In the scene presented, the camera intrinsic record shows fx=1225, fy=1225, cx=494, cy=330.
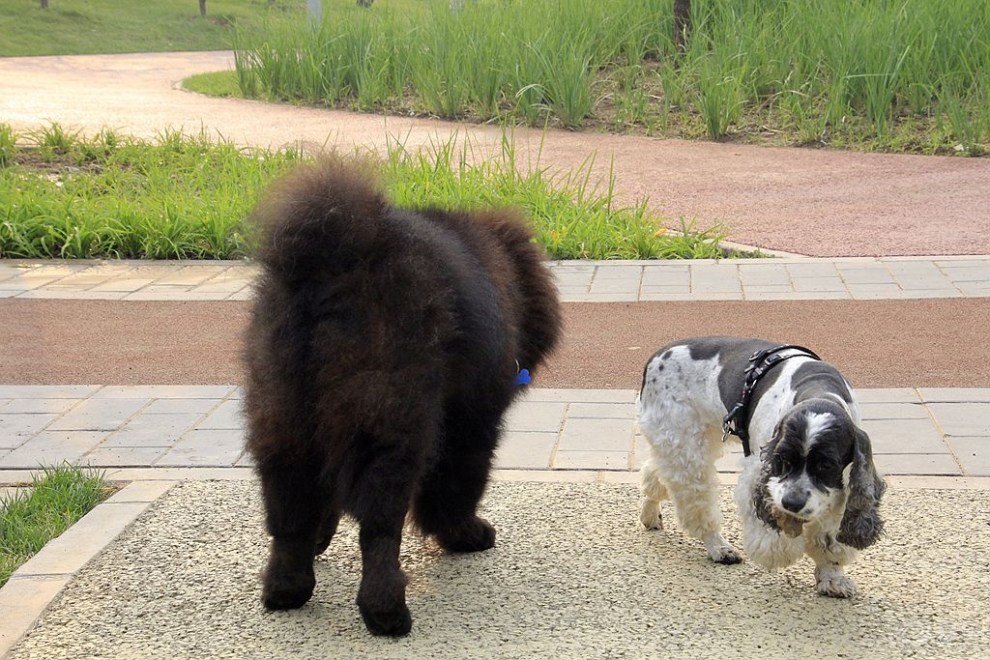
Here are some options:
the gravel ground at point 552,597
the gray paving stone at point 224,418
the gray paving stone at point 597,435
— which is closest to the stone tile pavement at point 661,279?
the gray paving stone at point 224,418

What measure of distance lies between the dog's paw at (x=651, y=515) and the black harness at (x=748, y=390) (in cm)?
54

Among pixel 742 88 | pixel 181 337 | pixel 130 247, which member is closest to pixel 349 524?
pixel 181 337

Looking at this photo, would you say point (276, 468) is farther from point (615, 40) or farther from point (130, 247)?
point (615, 40)

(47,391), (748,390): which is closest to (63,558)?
(47,391)

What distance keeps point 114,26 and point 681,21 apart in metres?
20.9

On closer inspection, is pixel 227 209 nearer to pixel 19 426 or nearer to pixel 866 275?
pixel 19 426

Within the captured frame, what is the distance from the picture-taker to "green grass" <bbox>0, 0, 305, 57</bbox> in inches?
1121

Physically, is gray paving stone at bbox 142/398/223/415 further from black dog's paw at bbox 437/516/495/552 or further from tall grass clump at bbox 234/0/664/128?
tall grass clump at bbox 234/0/664/128

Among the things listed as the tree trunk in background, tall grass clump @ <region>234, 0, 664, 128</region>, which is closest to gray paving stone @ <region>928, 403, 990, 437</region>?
tall grass clump @ <region>234, 0, 664, 128</region>

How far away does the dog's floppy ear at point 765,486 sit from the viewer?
3477 millimetres

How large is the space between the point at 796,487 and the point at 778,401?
40cm

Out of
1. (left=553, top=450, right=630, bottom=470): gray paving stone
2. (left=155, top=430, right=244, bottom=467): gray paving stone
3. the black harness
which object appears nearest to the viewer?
the black harness

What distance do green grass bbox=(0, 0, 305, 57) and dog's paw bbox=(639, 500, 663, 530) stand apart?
23804 millimetres

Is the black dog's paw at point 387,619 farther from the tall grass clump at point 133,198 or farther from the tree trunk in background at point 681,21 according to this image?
the tree trunk in background at point 681,21
